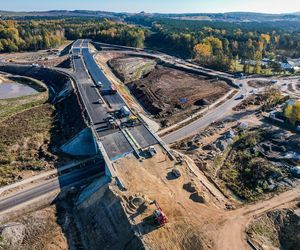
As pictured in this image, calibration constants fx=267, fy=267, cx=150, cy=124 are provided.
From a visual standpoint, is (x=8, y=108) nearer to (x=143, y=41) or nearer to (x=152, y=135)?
(x=152, y=135)

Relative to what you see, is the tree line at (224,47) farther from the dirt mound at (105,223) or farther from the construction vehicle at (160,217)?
the construction vehicle at (160,217)

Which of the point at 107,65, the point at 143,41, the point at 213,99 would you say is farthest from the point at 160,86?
the point at 143,41

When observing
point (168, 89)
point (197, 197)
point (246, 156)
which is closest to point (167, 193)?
point (197, 197)

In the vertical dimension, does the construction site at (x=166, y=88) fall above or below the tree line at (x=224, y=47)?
below

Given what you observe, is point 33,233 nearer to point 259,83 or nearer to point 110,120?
point 110,120

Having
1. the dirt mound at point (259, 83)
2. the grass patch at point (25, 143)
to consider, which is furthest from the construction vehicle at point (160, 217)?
the dirt mound at point (259, 83)

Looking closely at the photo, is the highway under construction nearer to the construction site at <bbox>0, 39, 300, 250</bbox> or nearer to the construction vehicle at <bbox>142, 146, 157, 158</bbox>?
the construction site at <bbox>0, 39, 300, 250</bbox>
